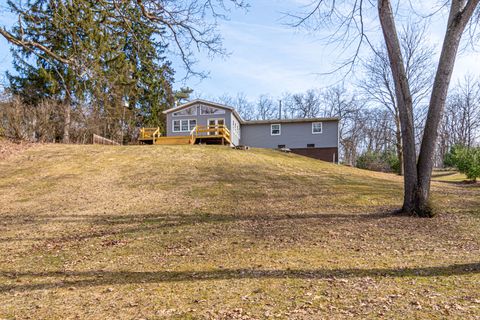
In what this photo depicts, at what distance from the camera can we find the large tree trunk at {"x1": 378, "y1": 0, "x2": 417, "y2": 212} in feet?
23.5

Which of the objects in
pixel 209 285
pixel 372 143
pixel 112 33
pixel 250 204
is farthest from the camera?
pixel 372 143

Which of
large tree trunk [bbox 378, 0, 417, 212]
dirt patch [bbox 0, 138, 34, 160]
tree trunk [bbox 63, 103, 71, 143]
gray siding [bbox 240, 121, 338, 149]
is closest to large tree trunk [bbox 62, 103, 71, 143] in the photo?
tree trunk [bbox 63, 103, 71, 143]

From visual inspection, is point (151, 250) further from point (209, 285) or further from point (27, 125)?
point (27, 125)

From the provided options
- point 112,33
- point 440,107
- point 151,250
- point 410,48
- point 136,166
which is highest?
point 410,48

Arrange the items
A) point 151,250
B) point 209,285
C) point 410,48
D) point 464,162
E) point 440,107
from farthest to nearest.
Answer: point 410,48 < point 464,162 < point 440,107 < point 151,250 < point 209,285

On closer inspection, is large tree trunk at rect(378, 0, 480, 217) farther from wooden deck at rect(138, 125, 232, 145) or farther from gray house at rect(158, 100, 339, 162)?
gray house at rect(158, 100, 339, 162)

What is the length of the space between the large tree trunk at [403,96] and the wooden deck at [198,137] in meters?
16.7

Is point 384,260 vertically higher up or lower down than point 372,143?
lower down

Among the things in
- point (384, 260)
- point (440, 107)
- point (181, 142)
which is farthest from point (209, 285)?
point (181, 142)

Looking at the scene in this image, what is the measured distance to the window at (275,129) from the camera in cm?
2833

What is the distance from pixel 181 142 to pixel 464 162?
19.3 meters

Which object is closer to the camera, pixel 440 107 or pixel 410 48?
pixel 440 107

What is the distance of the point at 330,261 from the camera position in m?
4.64

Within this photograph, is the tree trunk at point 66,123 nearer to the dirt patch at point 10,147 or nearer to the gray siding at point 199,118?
the dirt patch at point 10,147
